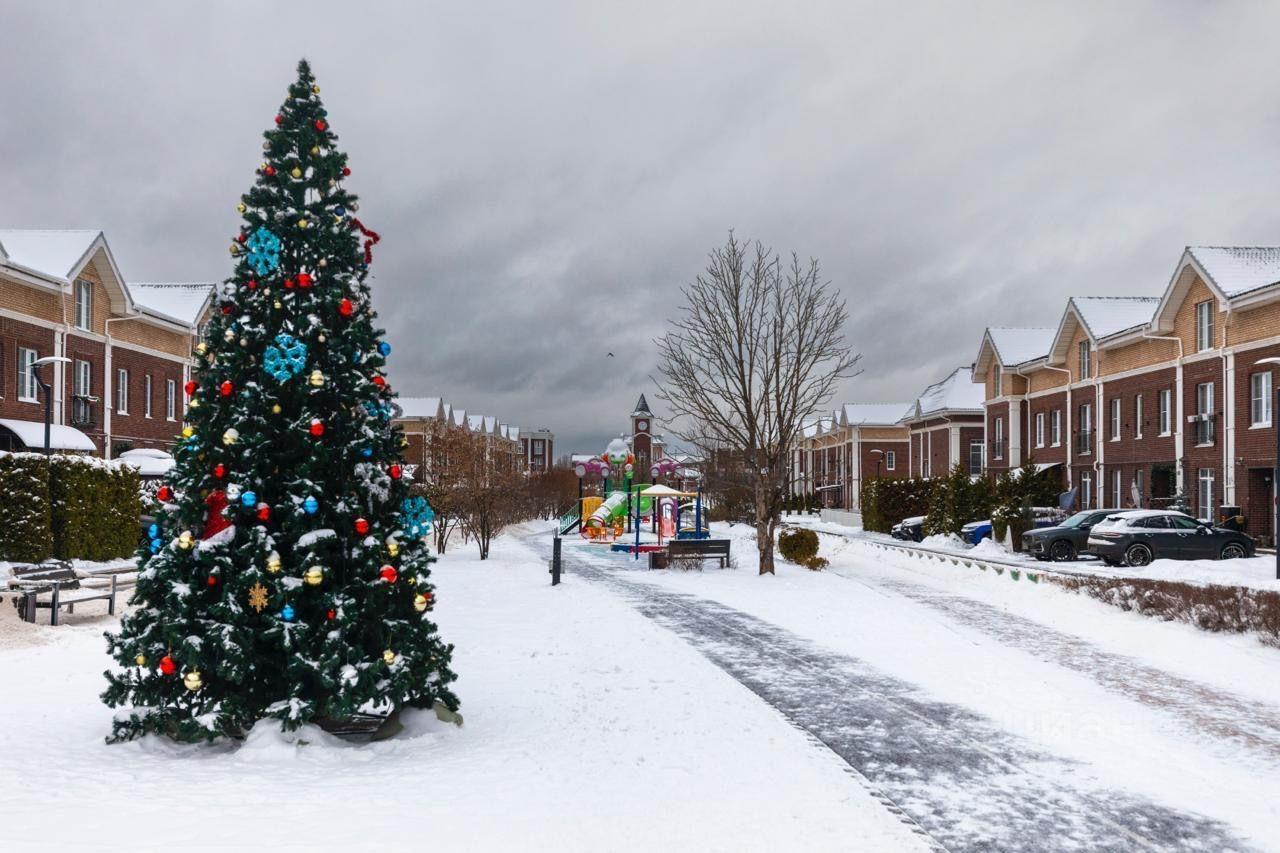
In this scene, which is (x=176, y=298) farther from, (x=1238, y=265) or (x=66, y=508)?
(x=1238, y=265)

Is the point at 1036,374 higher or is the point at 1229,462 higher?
the point at 1036,374

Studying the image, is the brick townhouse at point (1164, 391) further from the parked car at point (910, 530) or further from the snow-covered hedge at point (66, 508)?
the snow-covered hedge at point (66, 508)

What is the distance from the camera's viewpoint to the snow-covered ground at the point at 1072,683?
710cm

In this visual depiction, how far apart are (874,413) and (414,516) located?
251ft

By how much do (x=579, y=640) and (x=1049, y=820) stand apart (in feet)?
25.4

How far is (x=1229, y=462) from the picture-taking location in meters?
30.5

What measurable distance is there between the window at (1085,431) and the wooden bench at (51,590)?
37.8 meters

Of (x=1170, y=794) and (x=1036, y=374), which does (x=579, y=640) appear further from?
(x=1036, y=374)

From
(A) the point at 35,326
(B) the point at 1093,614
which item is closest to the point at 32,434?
(A) the point at 35,326

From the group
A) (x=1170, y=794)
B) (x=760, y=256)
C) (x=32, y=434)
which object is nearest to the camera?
(x=1170, y=794)

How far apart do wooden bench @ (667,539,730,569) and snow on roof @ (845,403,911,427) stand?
183 ft

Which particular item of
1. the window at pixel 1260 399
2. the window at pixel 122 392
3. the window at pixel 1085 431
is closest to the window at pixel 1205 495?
the window at pixel 1260 399

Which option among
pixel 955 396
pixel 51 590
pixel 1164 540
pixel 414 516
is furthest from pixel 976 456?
pixel 414 516

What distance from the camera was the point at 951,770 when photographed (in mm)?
7484
